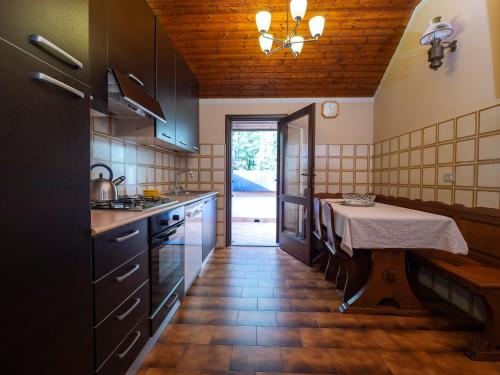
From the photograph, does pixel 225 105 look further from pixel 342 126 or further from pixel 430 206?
pixel 430 206

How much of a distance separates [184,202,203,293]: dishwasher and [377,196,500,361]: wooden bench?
188cm

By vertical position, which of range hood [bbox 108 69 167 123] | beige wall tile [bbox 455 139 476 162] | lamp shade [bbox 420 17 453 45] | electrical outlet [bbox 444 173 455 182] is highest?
lamp shade [bbox 420 17 453 45]

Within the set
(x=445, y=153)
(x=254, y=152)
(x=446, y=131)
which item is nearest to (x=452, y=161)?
(x=445, y=153)

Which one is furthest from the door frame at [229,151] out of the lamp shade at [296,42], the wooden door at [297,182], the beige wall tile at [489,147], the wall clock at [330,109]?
the beige wall tile at [489,147]

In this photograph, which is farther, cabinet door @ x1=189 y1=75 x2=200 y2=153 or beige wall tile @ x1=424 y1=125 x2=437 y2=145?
cabinet door @ x1=189 y1=75 x2=200 y2=153

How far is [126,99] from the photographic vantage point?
1476 mm

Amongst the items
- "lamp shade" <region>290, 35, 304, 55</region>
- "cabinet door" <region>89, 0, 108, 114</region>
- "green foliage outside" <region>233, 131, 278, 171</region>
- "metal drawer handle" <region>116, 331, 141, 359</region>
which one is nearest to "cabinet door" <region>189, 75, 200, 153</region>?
"lamp shade" <region>290, 35, 304, 55</region>

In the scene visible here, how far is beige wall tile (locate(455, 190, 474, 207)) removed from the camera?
1919 millimetres

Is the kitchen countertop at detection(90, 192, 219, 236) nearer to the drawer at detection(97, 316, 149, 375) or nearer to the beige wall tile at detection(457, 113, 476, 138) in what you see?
the drawer at detection(97, 316, 149, 375)

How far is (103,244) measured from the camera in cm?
103

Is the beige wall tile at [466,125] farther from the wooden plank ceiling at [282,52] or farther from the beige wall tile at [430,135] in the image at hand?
the wooden plank ceiling at [282,52]

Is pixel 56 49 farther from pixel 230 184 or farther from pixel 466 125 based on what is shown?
pixel 230 184

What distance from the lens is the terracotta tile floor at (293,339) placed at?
142 cm

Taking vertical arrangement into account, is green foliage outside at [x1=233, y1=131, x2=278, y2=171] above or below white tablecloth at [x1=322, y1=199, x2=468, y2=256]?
above
